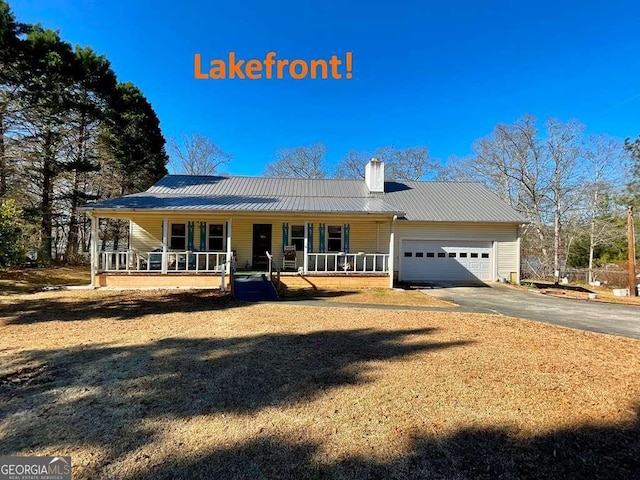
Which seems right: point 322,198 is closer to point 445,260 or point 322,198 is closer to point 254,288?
point 254,288

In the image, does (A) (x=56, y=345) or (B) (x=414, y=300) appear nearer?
(A) (x=56, y=345)

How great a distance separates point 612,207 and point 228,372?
1268 inches

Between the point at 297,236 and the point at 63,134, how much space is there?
14642 millimetres

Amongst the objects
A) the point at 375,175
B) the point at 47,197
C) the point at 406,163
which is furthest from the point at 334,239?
the point at 406,163

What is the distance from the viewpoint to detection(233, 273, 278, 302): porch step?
10.1m

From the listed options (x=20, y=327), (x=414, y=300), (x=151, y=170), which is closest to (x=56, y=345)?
(x=20, y=327)

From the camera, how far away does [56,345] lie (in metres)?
5.33

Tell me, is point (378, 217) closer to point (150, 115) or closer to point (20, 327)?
point (20, 327)

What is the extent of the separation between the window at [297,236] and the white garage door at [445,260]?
4.64 m

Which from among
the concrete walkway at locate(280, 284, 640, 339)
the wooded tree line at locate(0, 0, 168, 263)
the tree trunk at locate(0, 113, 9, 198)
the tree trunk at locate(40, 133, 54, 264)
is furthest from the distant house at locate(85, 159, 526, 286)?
the tree trunk at locate(0, 113, 9, 198)

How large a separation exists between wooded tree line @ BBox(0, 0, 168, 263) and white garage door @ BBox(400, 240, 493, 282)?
15.1 meters

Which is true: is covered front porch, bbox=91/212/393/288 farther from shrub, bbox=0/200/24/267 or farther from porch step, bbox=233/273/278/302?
shrub, bbox=0/200/24/267

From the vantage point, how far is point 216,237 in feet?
48.6

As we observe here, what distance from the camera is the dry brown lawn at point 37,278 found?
1171 centimetres
